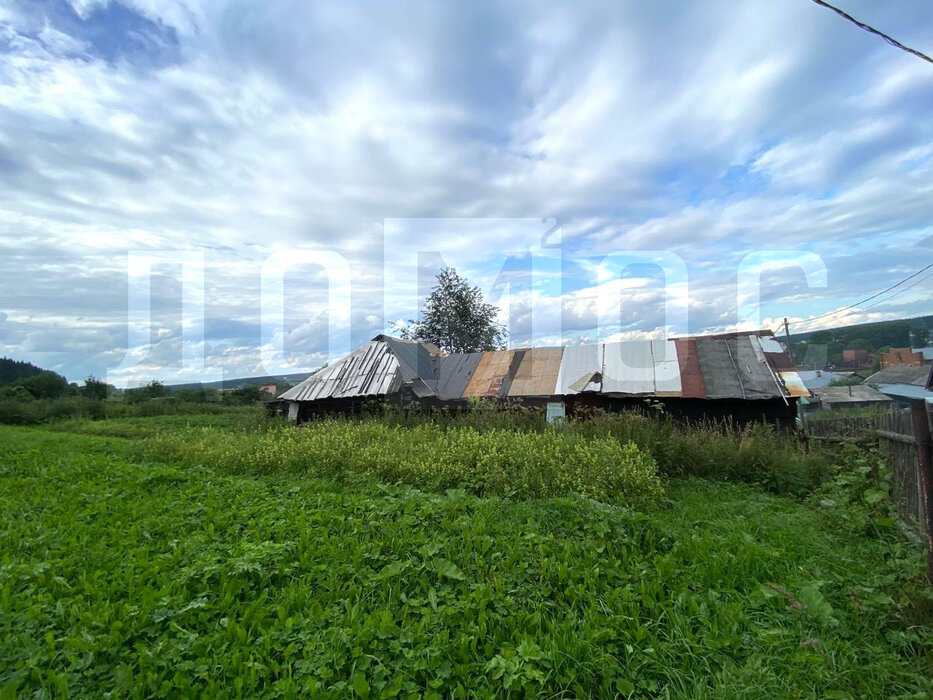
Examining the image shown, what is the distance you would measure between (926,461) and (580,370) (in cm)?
791

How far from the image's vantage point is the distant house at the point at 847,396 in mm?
21984

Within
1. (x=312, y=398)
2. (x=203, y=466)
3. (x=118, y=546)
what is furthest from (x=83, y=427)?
(x=118, y=546)

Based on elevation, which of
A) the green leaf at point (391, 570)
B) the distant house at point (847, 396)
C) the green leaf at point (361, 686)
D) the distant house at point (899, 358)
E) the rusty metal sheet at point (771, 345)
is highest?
the rusty metal sheet at point (771, 345)

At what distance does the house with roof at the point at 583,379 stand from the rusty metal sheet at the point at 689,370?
2 centimetres

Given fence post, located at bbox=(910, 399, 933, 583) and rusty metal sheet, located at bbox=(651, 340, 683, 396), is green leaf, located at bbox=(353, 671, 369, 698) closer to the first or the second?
fence post, located at bbox=(910, 399, 933, 583)

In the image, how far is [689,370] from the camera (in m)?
9.67

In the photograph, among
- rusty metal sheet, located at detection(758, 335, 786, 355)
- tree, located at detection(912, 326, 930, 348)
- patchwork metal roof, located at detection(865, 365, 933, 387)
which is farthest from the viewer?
patchwork metal roof, located at detection(865, 365, 933, 387)

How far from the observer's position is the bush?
4977 mm

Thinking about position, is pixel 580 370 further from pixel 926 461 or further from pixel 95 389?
pixel 95 389

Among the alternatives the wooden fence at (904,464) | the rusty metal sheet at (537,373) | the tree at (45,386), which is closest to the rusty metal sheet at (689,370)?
the rusty metal sheet at (537,373)

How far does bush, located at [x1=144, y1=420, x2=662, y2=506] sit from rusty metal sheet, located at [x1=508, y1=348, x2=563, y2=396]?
134 inches

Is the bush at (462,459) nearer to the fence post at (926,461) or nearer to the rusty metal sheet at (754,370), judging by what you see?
the fence post at (926,461)

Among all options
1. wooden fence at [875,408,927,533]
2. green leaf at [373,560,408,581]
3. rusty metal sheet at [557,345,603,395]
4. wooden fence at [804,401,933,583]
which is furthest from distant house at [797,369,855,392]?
green leaf at [373,560,408,581]

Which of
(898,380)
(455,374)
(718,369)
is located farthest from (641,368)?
(898,380)
